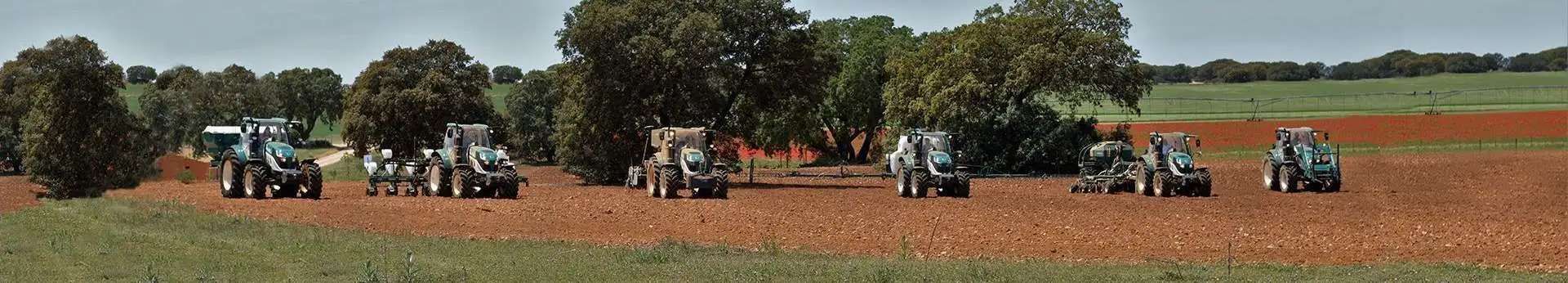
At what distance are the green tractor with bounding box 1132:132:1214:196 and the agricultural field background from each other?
1241 inches

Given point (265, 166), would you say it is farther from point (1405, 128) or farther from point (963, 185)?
point (1405, 128)

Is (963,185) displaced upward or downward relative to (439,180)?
downward

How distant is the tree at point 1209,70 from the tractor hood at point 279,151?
131m

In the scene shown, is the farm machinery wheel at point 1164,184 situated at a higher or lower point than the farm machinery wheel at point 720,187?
lower

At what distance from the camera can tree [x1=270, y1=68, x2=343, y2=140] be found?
11919cm

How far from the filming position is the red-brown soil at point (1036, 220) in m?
24.8

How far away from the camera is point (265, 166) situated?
134 ft

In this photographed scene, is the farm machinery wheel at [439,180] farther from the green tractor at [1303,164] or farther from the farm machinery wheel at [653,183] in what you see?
→ the green tractor at [1303,164]

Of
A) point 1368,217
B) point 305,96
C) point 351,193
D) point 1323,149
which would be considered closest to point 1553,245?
point 1368,217

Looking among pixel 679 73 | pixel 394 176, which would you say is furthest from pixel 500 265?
pixel 679 73

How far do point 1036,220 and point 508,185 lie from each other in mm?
15508

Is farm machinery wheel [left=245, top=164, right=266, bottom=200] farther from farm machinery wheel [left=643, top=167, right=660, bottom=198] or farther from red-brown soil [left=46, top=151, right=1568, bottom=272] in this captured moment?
farm machinery wheel [left=643, top=167, right=660, bottom=198]

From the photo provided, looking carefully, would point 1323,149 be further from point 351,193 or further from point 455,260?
point 455,260

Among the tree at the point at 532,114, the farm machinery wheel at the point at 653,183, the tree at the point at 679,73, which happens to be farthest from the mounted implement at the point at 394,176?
the tree at the point at 532,114
